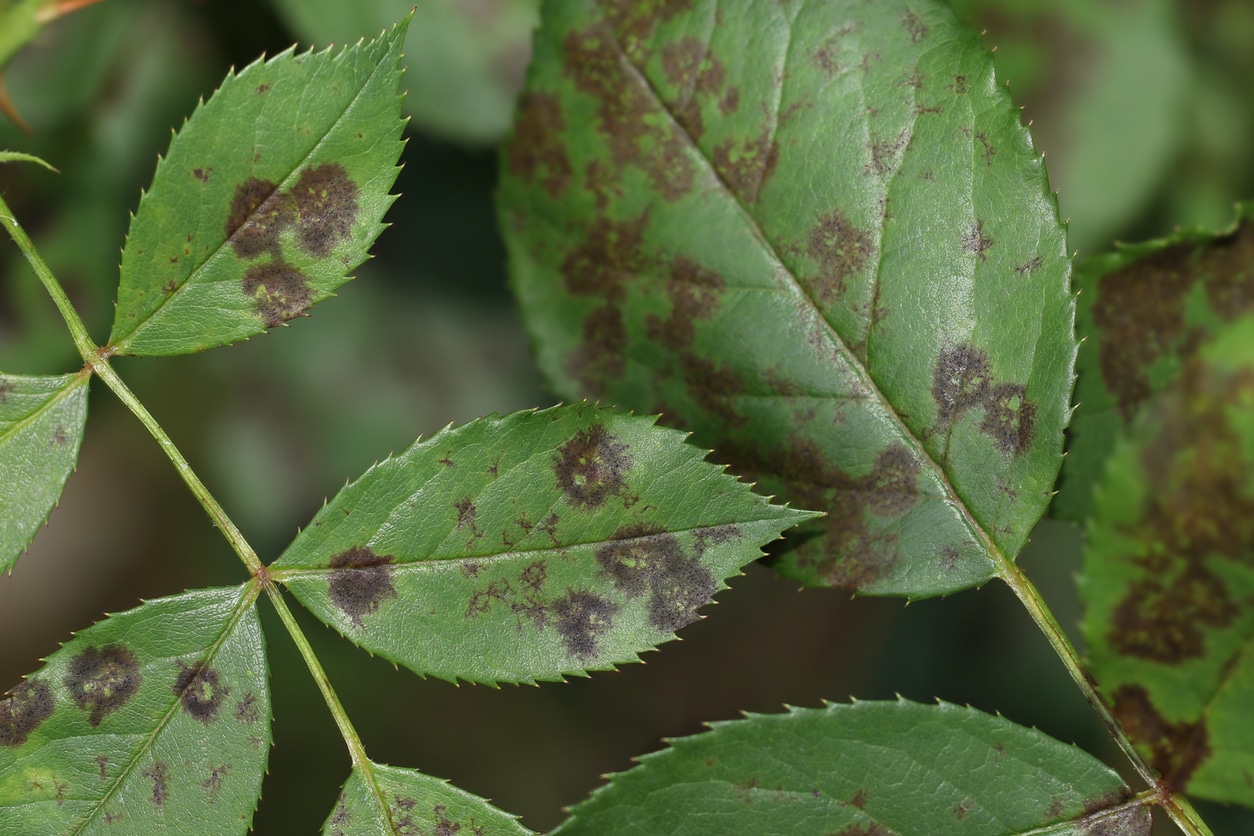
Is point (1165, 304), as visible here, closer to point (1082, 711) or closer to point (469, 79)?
point (469, 79)

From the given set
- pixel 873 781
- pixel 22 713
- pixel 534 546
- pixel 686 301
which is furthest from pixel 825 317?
pixel 22 713

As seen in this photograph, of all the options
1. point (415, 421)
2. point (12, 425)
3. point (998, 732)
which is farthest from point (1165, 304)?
point (415, 421)

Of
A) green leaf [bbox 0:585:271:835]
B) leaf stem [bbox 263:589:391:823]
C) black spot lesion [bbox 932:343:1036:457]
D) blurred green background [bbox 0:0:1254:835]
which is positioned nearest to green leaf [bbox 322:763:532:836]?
leaf stem [bbox 263:589:391:823]

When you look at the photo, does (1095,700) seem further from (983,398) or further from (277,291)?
(277,291)

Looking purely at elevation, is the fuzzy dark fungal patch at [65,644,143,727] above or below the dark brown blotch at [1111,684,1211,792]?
above

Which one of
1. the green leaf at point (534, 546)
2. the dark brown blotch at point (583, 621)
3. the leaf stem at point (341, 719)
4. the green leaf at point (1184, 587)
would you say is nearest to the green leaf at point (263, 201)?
the green leaf at point (534, 546)

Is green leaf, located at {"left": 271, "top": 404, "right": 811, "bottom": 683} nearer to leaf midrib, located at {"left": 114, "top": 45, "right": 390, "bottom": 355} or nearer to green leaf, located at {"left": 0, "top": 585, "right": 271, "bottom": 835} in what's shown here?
green leaf, located at {"left": 0, "top": 585, "right": 271, "bottom": 835}
